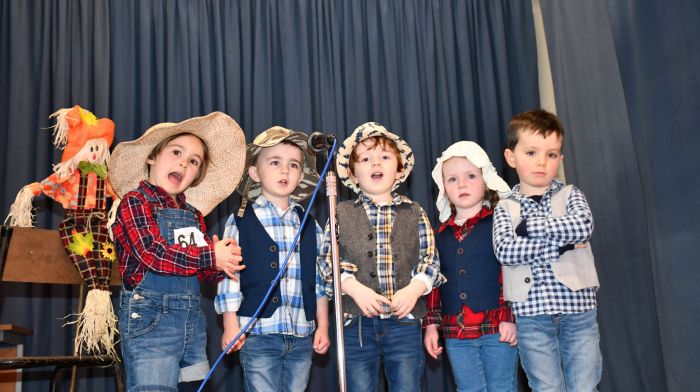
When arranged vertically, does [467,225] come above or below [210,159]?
below

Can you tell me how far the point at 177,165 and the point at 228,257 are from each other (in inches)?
18.3

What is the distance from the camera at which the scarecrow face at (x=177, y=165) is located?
248 centimetres

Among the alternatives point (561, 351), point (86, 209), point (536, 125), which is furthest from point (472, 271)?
point (86, 209)

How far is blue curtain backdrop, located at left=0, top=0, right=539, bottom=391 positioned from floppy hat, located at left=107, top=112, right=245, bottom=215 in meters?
0.87

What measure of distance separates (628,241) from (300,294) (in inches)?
61.8

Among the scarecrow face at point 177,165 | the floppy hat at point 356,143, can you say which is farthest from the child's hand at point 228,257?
the floppy hat at point 356,143

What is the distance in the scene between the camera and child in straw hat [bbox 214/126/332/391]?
7.75 ft

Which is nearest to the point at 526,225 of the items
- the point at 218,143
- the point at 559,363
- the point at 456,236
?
the point at 456,236

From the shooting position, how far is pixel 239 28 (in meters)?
3.82

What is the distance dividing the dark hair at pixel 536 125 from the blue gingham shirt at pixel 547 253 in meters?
0.29

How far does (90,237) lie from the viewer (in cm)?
279

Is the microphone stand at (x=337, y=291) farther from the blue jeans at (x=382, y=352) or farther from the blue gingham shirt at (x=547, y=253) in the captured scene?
the blue gingham shirt at (x=547, y=253)

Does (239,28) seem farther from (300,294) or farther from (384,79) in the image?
(300,294)

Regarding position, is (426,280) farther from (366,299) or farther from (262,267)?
(262,267)
